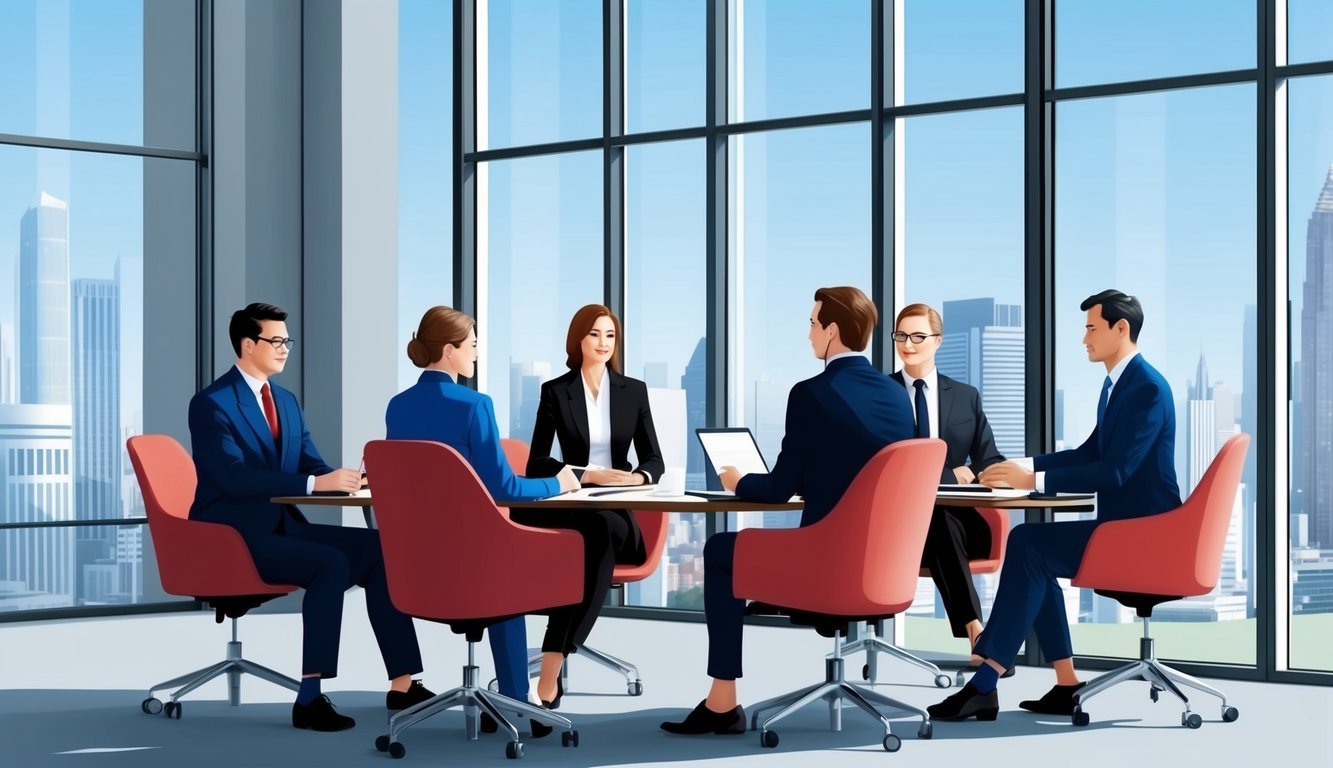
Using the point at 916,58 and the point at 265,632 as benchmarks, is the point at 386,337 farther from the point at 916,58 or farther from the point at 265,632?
the point at 916,58

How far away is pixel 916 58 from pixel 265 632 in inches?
162

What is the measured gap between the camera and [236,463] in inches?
196

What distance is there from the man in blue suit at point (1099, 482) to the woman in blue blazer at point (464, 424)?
1402 millimetres

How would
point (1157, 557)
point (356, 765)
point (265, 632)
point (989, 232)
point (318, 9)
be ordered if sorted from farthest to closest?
1. point (318, 9)
2. point (265, 632)
3. point (989, 232)
4. point (1157, 557)
5. point (356, 765)

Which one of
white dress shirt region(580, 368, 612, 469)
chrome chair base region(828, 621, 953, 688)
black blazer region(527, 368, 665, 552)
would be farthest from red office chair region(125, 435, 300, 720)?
chrome chair base region(828, 621, 953, 688)

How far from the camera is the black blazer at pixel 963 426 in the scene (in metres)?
5.91

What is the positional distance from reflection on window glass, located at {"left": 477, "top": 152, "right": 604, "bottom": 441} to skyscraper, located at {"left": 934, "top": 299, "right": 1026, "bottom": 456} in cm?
213

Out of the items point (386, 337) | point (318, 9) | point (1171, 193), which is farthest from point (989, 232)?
point (318, 9)

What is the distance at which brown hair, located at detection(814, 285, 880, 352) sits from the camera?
15.2 feet

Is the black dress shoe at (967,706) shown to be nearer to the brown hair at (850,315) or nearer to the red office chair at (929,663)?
the red office chair at (929,663)

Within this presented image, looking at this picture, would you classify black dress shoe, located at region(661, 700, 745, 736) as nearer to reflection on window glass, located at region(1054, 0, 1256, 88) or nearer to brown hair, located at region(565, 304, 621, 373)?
brown hair, located at region(565, 304, 621, 373)

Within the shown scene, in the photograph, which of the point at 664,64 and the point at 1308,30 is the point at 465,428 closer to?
the point at 1308,30

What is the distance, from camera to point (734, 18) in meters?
7.79

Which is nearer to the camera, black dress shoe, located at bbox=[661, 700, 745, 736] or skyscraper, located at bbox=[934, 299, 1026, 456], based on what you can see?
black dress shoe, located at bbox=[661, 700, 745, 736]
